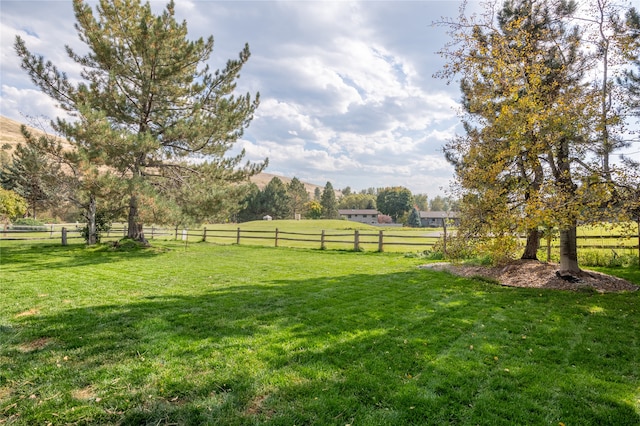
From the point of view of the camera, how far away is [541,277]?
24.6 ft

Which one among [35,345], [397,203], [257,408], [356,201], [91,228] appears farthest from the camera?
[356,201]

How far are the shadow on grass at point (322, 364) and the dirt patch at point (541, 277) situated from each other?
155 centimetres

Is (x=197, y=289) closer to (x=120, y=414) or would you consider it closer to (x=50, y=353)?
(x=50, y=353)

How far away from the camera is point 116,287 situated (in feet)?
20.7

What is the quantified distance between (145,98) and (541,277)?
46.0 ft

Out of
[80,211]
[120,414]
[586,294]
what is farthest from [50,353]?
[80,211]

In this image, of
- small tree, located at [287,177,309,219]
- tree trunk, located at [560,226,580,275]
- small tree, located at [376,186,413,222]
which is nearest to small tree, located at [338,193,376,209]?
small tree, located at [376,186,413,222]

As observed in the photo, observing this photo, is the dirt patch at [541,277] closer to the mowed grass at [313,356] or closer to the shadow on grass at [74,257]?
the mowed grass at [313,356]

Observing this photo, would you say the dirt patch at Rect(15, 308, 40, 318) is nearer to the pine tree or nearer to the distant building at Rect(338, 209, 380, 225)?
the pine tree

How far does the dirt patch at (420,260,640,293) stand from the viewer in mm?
6750

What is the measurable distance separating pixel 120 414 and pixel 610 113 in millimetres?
9363

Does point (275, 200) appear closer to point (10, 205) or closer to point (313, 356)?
point (10, 205)

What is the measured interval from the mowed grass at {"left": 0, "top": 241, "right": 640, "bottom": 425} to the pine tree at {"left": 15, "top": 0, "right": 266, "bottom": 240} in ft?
21.3

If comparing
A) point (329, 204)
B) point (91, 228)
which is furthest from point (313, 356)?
point (329, 204)
